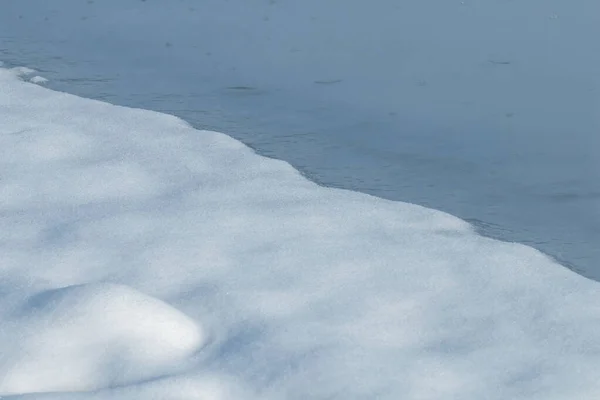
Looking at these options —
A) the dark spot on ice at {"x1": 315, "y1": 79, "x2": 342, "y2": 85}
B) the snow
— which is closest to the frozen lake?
the dark spot on ice at {"x1": 315, "y1": 79, "x2": 342, "y2": 85}

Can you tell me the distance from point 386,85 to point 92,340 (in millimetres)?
2472

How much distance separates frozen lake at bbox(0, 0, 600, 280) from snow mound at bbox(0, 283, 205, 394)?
1.19 meters

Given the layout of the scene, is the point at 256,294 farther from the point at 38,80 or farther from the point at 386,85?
the point at 38,80

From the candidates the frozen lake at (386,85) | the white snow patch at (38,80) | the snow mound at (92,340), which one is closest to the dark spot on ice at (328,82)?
the frozen lake at (386,85)

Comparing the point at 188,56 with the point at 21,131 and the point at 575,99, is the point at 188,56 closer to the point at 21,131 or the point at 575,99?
the point at 21,131

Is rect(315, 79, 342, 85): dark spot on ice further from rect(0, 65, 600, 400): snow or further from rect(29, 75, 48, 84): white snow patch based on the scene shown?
rect(29, 75, 48, 84): white snow patch

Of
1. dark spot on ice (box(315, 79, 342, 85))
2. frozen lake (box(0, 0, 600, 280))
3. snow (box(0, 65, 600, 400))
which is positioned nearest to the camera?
snow (box(0, 65, 600, 400))

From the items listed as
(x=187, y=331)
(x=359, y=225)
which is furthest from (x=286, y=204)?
(x=187, y=331)

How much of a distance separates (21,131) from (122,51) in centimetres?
141

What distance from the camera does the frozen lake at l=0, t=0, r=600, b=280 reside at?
3473mm

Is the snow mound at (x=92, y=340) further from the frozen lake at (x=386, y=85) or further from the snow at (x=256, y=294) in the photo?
the frozen lake at (x=386, y=85)

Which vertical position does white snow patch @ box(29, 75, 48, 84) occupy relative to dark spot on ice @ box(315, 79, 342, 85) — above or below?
below

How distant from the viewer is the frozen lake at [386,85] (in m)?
3.47

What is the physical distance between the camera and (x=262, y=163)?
11.8 ft
